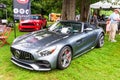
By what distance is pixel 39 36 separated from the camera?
6188 mm

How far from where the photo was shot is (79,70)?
5617 mm

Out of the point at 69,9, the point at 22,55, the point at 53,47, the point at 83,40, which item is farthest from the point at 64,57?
the point at 69,9

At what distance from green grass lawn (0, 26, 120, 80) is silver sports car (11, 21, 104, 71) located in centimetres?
19

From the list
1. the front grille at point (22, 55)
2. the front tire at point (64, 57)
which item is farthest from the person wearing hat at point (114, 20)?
the front grille at point (22, 55)

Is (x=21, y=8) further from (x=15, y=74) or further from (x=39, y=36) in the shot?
(x=15, y=74)

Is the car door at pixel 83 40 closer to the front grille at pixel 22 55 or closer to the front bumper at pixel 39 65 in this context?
the front bumper at pixel 39 65

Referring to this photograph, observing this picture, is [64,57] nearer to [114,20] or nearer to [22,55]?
[22,55]

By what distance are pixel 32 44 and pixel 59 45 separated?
0.76 meters

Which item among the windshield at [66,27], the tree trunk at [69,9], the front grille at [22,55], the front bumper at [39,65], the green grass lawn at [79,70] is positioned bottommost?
the green grass lawn at [79,70]

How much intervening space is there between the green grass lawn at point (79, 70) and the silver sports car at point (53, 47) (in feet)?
0.63

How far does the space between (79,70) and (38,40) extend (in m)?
1.47

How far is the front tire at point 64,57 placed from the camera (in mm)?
5326

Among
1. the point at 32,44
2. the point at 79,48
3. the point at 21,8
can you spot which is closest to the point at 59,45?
the point at 32,44

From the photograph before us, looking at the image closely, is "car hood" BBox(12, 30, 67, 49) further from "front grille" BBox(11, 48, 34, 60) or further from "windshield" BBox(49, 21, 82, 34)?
"windshield" BBox(49, 21, 82, 34)
